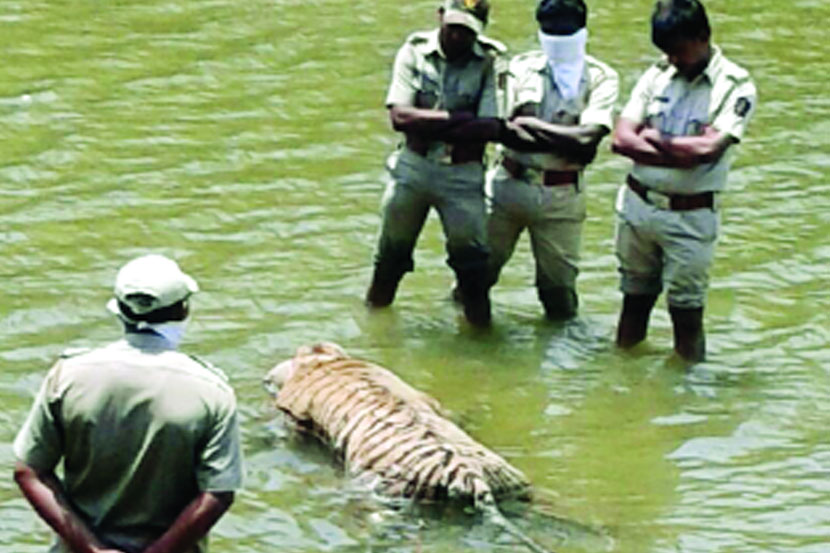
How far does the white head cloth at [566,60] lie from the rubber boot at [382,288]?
4.51 feet

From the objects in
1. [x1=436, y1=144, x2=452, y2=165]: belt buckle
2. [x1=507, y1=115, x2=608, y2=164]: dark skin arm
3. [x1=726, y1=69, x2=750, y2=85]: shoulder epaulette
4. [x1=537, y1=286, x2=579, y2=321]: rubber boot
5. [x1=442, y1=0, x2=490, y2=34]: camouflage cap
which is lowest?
[x1=537, y1=286, x2=579, y2=321]: rubber boot

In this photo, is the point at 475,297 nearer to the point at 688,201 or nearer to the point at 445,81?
the point at 445,81

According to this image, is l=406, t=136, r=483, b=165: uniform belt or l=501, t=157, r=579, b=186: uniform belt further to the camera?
l=501, t=157, r=579, b=186: uniform belt

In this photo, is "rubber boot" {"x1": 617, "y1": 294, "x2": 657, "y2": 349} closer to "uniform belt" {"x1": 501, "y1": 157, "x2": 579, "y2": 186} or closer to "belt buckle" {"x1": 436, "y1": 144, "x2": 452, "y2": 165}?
"uniform belt" {"x1": 501, "y1": 157, "x2": 579, "y2": 186}

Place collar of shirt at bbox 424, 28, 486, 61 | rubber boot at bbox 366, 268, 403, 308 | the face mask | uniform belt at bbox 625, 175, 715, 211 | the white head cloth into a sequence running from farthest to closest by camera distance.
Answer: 1. rubber boot at bbox 366, 268, 403, 308
2. the white head cloth
3. collar of shirt at bbox 424, 28, 486, 61
4. uniform belt at bbox 625, 175, 715, 211
5. the face mask

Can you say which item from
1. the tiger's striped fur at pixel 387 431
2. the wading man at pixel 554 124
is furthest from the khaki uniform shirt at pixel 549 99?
the tiger's striped fur at pixel 387 431

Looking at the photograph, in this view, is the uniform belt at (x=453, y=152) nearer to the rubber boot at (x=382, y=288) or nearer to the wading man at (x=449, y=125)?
the wading man at (x=449, y=125)

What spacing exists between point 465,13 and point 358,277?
1.97m

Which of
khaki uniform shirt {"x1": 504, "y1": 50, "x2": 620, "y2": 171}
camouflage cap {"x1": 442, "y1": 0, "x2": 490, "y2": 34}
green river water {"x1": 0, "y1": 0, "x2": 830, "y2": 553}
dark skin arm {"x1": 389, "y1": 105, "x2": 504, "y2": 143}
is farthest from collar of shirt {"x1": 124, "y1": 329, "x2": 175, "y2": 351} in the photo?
Result: khaki uniform shirt {"x1": 504, "y1": 50, "x2": 620, "y2": 171}

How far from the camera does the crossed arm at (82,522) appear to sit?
6.27 meters

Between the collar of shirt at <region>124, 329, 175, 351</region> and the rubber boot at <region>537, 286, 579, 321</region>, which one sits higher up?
the collar of shirt at <region>124, 329, 175, 351</region>

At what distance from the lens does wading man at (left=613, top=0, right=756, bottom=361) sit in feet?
32.4

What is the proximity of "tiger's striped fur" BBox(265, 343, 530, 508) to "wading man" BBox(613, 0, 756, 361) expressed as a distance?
147 cm

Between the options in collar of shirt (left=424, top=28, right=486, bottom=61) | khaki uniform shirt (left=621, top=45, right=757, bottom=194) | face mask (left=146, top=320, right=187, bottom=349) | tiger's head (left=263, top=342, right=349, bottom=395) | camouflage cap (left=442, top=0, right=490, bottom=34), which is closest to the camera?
face mask (left=146, top=320, right=187, bottom=349)
